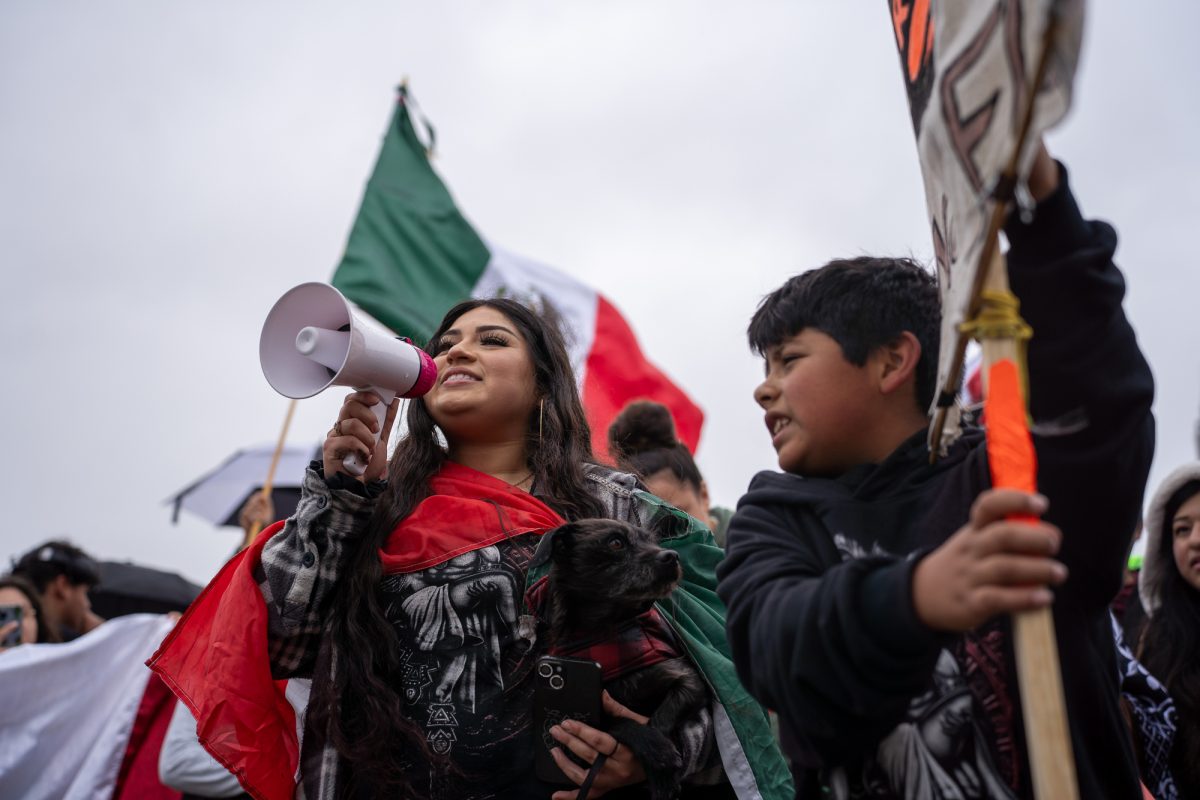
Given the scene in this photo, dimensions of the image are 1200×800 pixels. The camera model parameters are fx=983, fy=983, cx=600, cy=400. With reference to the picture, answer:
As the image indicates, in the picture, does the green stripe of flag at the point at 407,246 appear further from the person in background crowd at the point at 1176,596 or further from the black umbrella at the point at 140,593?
the person in background crowd at the point at 1176,596

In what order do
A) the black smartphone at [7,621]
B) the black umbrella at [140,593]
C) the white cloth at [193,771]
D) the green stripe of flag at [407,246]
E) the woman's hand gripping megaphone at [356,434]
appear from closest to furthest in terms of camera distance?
the woman's hand gripping megaphone at [356,434] < the white cloth at [193,771] < the black smartphone at [7,621] < the black umbrella at [140,593] < the green stripe of flag at [407,246]

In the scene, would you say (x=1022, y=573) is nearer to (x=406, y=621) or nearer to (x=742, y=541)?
(x=742, y=541)

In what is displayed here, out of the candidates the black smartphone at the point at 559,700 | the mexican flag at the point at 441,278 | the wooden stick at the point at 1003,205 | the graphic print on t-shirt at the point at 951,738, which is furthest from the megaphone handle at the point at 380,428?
the mexican flag at the point at 441,278

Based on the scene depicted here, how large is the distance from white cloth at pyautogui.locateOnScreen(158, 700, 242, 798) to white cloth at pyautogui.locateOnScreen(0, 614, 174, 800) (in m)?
0.46

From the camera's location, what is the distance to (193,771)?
161 inches

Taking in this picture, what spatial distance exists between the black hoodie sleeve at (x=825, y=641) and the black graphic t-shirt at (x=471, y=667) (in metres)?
0.81

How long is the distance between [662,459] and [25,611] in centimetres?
346

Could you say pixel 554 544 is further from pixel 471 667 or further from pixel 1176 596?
pixel 1176 596

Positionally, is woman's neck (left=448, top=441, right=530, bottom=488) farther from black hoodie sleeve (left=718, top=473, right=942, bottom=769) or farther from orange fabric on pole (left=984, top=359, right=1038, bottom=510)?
orange fabric on pole (left=984, top=359, right=1038, bottom=510)

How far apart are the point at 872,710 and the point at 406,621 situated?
4.35 feet

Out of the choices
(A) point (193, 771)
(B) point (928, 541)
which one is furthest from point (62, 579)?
(B) point (928, 541)

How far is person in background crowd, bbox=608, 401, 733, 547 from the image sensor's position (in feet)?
13.4

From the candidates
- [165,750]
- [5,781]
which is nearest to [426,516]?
[165,750]

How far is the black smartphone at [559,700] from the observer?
7.00ft
